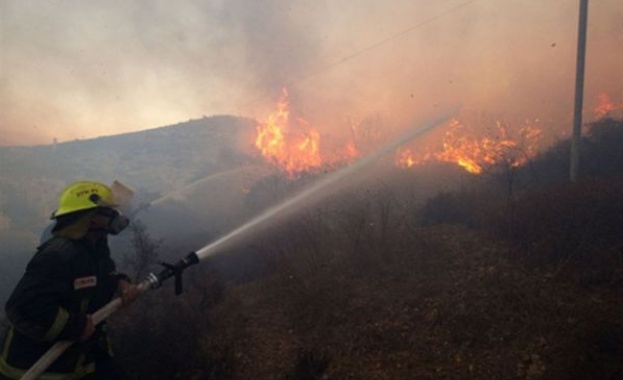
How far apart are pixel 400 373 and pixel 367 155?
47.2 ft

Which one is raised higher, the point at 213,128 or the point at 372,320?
the point at 213,128

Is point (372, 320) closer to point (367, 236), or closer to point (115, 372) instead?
point (367, 236)

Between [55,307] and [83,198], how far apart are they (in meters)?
0.92

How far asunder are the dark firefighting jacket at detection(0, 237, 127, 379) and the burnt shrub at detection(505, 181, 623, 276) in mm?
7319

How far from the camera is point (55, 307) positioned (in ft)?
10.9

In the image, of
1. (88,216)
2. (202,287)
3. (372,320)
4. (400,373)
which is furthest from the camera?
(202,287)

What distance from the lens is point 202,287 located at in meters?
9.60

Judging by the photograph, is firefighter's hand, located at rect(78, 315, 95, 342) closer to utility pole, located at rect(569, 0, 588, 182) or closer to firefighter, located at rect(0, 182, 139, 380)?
firefighter, located at rect(0, 182, 139, 380)

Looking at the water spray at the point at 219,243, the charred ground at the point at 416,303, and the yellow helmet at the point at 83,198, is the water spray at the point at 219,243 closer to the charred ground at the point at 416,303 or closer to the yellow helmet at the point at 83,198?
the yellow helmet at the point at 83,198

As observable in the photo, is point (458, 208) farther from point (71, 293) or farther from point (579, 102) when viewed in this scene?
point (71, 293)

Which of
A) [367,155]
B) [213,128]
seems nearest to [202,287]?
[367,155]

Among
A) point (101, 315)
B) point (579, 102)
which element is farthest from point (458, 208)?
point (101, 315)

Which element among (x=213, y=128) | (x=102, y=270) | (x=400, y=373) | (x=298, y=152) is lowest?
(x=400, y=373)

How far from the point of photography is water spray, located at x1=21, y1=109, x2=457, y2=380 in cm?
345
